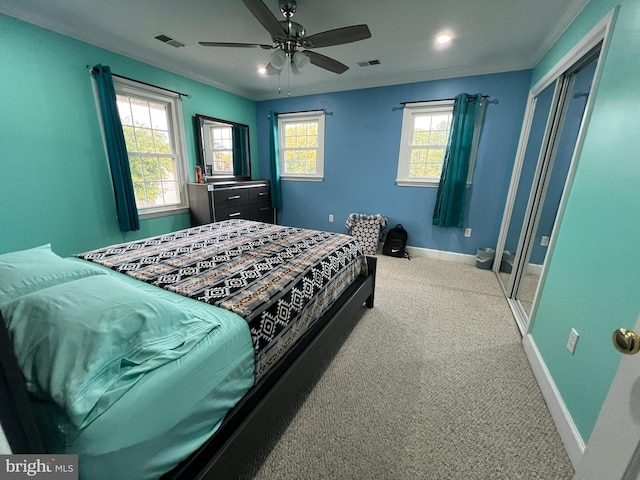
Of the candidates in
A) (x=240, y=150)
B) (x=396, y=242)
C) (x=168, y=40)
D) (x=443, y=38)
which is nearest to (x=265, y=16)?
(x=168, y=40)

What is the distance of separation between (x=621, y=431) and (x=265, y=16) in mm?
2400

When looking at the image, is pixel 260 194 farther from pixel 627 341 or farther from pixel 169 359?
pixel 627 341

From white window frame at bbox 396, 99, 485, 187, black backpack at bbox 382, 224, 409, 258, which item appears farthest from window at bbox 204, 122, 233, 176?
black backpack at bbox 382, 224, 409, 258

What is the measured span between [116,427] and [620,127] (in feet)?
7.40

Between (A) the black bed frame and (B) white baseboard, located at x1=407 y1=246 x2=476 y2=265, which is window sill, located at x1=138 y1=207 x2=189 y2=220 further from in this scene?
(B) white baseboard, located at x1=407 y1=246 x2=476 y2=265

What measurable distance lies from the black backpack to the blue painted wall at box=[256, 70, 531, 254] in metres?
0.15

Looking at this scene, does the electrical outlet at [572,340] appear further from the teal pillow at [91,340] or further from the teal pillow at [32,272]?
the teal pillow at [32,272]

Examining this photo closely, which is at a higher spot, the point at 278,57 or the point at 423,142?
the point at 278,57

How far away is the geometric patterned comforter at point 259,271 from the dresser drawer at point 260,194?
6.72 ft

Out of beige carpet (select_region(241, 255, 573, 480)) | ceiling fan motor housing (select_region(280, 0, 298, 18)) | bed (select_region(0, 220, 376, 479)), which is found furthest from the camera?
ceiling fan motor housing (select_region(280, 0, 298, 18))

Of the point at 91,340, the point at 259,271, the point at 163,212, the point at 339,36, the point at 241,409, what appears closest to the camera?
the point at 91,340

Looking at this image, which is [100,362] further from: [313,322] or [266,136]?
[266,136]

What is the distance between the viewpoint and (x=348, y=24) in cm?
229

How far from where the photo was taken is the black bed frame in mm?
470
